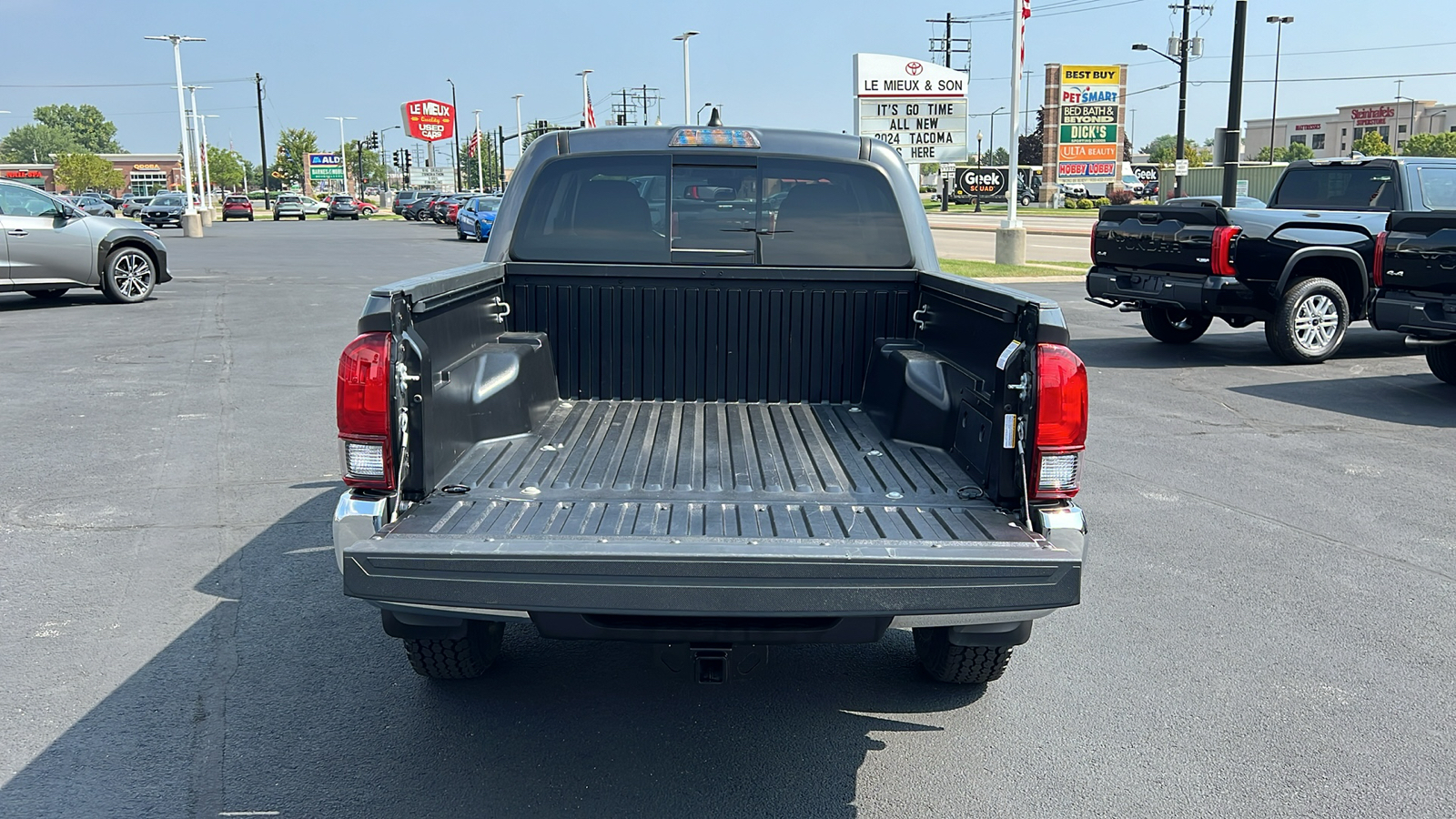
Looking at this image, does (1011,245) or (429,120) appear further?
(429,120)

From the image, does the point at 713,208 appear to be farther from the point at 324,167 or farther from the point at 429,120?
the point at 324,167

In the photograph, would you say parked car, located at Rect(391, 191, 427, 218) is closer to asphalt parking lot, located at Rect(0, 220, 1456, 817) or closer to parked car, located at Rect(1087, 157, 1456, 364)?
parked car, located at Rect(1087, 157, 1456, 364)

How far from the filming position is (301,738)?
3.75 metres

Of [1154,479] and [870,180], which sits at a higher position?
[870,180]

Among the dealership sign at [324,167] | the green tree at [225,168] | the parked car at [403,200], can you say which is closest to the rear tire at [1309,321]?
the parked car at [403,200]

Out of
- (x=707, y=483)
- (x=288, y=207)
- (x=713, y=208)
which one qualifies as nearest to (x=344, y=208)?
(x=288, y=207)

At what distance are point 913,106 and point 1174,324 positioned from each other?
19.6 metres

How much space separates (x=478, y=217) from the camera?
35.6m

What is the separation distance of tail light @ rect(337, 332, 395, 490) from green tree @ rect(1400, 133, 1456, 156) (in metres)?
89.1

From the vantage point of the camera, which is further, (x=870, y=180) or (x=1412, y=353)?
(x=1412, y=353)

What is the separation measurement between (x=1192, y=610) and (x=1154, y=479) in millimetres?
2387

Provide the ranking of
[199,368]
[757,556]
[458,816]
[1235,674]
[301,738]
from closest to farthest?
[757,556] < [458,816] < [301,738] < [1235,674] < [199,368]

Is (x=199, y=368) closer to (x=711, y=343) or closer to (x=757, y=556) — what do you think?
(x=711, y=343)

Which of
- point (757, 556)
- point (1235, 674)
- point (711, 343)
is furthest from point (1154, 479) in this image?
point (757, 556)
